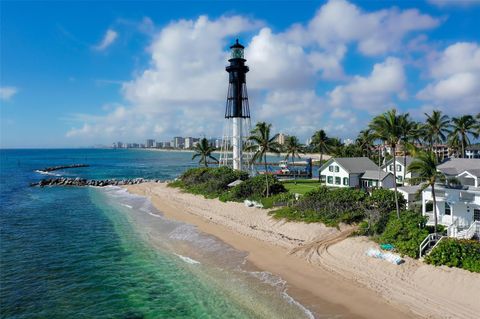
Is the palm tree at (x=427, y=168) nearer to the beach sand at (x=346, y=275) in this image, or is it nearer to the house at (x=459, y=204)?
the house at (x=459, y=204)

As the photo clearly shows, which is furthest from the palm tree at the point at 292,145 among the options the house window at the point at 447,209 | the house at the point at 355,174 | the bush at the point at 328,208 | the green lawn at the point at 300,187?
the house window at the point at 447,209

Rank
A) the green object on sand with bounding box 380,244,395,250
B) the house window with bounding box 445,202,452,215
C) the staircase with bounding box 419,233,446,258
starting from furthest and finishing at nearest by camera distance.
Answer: the house window with bounding box 445,202,452,215 < the green object on sand with bounding box 380,244,395,250 < the staircase with bounding box 419,233,446,258

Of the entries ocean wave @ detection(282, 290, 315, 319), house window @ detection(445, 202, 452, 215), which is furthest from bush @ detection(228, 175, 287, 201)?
ocean wave @ detection(282, 290, 315, 319)

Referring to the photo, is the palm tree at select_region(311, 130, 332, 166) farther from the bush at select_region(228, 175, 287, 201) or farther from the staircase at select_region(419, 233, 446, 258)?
the staircase at select_region(419, 233, 446, 258)

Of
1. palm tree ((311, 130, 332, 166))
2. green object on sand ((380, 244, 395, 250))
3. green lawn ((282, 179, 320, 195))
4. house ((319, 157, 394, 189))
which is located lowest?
green object on sand ((380, 244, 395, 250))

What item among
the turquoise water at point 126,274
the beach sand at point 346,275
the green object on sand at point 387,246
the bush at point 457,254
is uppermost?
the bush at point 457,254

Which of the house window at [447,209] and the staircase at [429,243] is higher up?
the house window at [447,209]

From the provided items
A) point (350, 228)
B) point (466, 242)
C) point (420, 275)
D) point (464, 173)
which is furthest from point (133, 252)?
point (464, 173)
